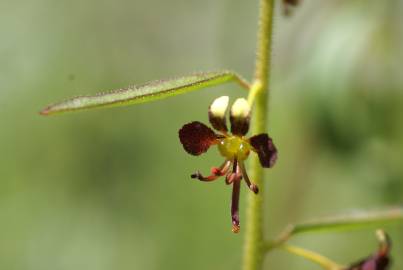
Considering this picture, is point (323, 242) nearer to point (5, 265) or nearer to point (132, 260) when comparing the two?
point (132, 260)

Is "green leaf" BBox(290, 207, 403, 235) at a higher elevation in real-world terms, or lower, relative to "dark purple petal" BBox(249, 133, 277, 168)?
lower

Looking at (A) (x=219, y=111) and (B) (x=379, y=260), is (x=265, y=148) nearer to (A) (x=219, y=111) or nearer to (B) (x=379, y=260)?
(A) (x=219, y=111)

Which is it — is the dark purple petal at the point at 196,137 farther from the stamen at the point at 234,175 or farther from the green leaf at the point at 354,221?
the green leaf at the point at 354,221

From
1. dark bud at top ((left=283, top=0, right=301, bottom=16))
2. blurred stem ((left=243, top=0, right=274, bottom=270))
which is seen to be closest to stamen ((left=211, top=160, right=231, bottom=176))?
blurred stem ((left=243, top=0, right=274, bottom=270))

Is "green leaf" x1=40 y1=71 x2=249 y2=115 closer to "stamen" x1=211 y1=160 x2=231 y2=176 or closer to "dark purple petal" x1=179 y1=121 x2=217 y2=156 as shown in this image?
"dark purple petal" x1=179 y1=121 x2=217 y2=156

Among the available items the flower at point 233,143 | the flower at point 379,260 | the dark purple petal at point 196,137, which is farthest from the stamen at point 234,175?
the flower at point 379,260

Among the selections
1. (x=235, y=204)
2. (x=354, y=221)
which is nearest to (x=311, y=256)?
(x=354, y=221)

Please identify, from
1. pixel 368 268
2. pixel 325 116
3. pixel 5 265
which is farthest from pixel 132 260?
pixel 368 268
